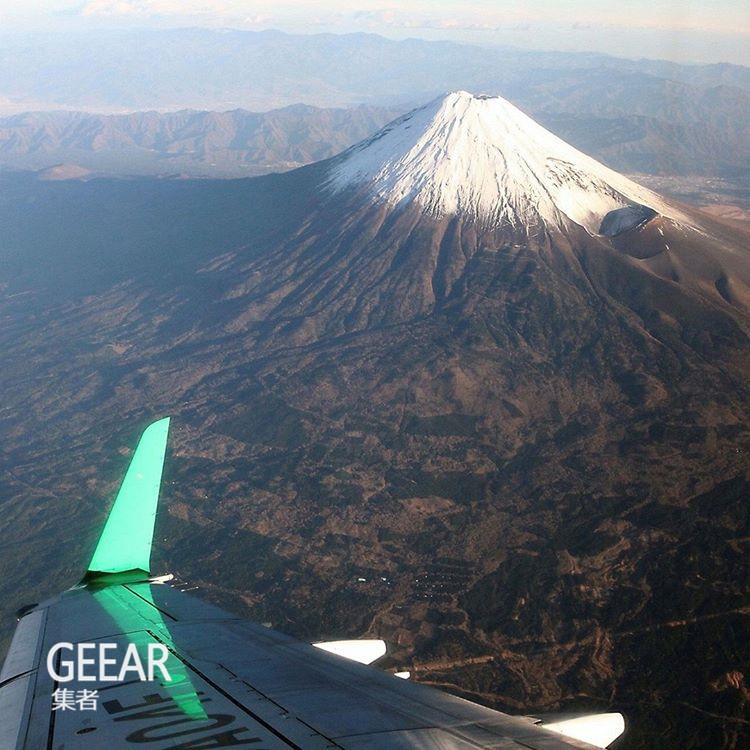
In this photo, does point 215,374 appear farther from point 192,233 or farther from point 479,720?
point 479,720

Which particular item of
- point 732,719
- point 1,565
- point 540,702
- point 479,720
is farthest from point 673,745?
point 1,565

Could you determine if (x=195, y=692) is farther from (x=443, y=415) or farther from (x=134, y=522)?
(x=443, y=415)

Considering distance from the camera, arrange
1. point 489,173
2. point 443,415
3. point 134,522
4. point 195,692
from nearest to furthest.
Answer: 1. point 195,692
2. point 134,522
3. point 443,415
4. point 489,173

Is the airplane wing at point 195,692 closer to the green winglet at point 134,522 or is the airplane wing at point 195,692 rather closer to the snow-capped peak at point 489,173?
the green winglet at point 134,522

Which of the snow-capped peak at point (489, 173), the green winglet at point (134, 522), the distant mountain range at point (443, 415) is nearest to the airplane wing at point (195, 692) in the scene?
the green winglet at point (134, 522)

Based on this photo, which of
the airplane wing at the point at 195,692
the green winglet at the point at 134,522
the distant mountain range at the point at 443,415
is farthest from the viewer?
the distant mountain range at the point at 443,415

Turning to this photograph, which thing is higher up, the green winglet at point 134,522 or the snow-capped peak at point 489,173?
the snow-capped peak at point 489,173

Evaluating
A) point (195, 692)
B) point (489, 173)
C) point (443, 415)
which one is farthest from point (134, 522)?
point (489, 173)
